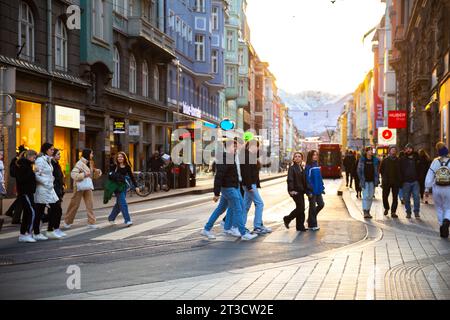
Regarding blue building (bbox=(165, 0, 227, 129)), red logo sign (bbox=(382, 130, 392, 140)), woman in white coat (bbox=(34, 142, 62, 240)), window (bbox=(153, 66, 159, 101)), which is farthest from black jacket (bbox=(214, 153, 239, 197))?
window (bbox=(153, 66, 159, 101))

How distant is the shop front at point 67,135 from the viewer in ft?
88.9

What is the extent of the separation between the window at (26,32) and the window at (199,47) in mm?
28764

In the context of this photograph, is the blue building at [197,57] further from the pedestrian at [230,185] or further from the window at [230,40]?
the pedestrian at [230,185]

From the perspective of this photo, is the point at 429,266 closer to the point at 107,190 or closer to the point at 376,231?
the point at 376,231

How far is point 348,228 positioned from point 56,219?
239 inches

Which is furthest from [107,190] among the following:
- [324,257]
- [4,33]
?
[4,33]

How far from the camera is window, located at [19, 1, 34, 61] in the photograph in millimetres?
24109

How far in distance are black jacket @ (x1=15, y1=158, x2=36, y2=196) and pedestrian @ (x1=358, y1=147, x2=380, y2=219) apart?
8.54 m

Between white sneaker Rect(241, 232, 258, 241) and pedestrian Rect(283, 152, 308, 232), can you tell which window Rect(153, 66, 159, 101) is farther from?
white sneaker Rect(241, 232, 258, 241)

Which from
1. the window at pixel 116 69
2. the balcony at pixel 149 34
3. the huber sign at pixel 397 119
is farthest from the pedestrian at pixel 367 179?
the huber sign at pixel 397 119

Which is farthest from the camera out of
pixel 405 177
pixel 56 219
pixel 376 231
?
pixel 405 177

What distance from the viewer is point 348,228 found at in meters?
14.8

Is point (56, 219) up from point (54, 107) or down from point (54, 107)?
down

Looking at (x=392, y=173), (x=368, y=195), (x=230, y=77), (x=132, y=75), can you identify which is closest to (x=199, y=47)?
(x=230, y=77)
